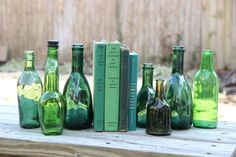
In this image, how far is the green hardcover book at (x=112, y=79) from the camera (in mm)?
1562

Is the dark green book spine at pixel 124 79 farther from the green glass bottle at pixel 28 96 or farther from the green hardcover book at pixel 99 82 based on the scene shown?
the green glass bottle at pixel 28 96

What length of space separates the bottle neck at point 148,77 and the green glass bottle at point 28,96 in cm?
31

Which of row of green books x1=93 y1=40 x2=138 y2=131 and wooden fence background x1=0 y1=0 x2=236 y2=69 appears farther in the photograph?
wooden fence background x1=0 y1=0 x2=236 y2=69

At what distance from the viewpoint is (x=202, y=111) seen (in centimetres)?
166

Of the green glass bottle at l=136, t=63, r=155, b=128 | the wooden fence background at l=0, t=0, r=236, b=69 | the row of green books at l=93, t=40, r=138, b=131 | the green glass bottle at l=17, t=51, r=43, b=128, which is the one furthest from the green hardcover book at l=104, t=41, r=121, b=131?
the wooden fence background at l=0, t=0, r=236, b=69

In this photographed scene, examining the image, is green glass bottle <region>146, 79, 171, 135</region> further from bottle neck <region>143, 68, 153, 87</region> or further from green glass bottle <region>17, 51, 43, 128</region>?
green glass bottle <region>17, 51, 43, 128</region>

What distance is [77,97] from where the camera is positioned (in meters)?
1.58

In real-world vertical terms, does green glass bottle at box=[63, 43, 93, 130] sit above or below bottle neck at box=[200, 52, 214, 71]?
below

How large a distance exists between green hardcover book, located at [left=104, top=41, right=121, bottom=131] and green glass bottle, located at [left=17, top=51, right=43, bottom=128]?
0.21 m

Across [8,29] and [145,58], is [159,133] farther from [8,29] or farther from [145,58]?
[8,29]

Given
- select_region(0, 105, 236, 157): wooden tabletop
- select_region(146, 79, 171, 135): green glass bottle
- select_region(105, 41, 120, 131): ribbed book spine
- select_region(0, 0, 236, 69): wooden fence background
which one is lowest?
select_region(0, 105, 236, 157): wooden tabletop

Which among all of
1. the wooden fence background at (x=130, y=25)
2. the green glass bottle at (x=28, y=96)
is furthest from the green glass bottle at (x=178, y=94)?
the wooden fence background at (x=130, y=25)

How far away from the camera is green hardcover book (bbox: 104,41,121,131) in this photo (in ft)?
5.13

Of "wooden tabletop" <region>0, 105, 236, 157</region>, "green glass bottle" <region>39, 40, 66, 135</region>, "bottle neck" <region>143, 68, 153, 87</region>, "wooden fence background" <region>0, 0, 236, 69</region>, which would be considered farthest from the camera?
"wooden fence background" <region>0, 0, 236, 69</region>
